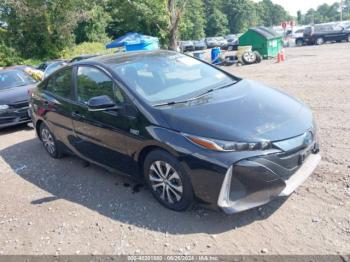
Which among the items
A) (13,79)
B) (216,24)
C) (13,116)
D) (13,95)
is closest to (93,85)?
(13,116)

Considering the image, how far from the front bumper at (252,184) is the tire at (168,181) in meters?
0.40

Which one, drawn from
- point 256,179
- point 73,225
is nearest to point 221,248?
point 256,179

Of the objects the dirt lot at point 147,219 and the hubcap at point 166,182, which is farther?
the hubcap at point 166,182

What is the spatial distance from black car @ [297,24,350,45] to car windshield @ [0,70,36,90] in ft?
84.7

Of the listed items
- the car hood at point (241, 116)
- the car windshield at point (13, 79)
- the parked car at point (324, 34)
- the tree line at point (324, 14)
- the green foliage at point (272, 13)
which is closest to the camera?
the car hood at point (241, 116)

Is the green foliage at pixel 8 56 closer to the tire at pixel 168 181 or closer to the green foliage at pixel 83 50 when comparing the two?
the green foliage at pixel 83 50

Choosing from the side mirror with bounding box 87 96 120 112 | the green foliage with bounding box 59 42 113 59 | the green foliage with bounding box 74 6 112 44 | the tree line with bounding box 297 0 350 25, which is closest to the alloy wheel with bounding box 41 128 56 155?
the side mirror with bounding box 87 96 120 112

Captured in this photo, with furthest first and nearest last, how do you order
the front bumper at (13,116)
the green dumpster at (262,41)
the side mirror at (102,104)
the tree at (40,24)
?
the tree at (40,24)
the green dumpster at (262,41)
the front bumper at (13,116)
the side mirror at (102,104)

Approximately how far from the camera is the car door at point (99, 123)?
3.84m

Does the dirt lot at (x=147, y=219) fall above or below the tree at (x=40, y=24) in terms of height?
below

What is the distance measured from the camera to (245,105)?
3564 millimetres

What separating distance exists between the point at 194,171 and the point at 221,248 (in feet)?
2.31

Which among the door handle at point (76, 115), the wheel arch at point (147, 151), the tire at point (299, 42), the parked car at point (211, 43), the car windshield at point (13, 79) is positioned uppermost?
the car windshield at point (13, 79)


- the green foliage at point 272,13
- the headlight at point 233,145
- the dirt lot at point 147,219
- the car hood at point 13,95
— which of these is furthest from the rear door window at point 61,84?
the green foliage at point 272,13
